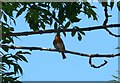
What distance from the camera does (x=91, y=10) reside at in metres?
2.59

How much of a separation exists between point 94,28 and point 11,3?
0.98m

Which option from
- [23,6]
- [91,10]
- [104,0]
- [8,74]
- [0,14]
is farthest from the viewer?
[8,74]

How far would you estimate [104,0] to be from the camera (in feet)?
6.93

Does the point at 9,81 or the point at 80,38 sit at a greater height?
the point at 80,38

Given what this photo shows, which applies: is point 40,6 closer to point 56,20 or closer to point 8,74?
point 56,20

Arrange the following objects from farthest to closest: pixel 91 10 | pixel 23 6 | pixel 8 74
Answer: pixel 8 74, pixel 91 10, pixel 23 6

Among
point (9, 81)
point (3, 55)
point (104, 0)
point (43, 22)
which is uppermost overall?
point (104, 0)

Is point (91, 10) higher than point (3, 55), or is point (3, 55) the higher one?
point (91, 10)

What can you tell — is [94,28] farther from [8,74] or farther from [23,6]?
[8,74]

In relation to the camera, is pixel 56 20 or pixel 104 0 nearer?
pixel 104 0

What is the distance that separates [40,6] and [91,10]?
41cm

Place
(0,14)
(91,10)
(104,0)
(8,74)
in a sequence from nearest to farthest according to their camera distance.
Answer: (104,0) < (0,14) < (91,10) < (8,74)

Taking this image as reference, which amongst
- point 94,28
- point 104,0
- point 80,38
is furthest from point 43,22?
point 94,28

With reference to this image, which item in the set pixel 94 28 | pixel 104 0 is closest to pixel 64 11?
pixel 104 0
